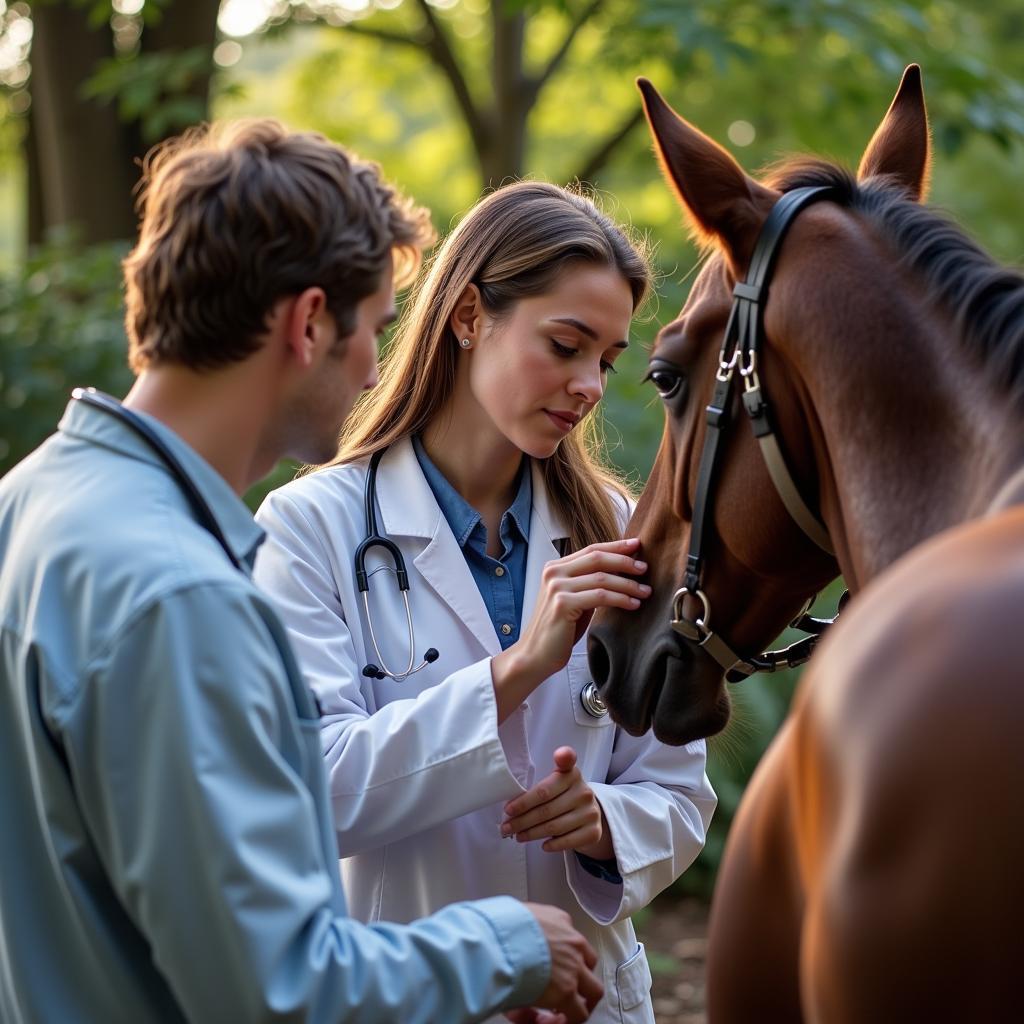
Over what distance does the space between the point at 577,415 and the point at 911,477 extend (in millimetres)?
855

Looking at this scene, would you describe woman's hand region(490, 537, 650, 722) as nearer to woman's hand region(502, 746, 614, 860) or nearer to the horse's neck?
woman's hand region(502, 746, 614, 860)

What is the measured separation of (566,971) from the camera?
173cm

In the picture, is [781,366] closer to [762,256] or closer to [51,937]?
[762,256]

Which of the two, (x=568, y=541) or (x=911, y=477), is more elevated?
(x=911, y=477)

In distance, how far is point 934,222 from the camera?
6.72 feet

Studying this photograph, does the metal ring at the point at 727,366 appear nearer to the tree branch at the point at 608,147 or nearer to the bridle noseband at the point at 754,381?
the bridle noseband at the point at 754,381

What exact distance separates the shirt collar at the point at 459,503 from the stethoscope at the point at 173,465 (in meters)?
1.01

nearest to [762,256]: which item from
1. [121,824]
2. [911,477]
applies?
[911,477]

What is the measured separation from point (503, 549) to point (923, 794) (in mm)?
1506

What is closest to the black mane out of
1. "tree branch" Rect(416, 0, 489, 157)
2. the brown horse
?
the brown horse

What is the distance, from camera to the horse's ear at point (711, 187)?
7.05ft

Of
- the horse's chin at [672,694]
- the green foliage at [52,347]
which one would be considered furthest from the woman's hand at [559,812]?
the green foliage at [52,347]

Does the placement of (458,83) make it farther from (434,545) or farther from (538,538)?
(434,545)

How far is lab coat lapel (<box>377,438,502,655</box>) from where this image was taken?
254 centimetres
